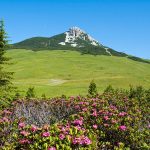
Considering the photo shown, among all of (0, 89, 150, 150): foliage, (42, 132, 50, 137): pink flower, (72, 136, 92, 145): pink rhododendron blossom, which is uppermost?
(42, 132, 50, 137): pink flower

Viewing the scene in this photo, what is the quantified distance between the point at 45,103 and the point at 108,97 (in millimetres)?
4041

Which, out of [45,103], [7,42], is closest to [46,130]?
[45,103]

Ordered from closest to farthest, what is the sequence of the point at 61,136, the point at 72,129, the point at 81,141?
the point at 81,141 → the point at 61,136 → the point at 72,129

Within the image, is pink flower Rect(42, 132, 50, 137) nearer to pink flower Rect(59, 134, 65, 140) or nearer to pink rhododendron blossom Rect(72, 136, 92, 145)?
pink flower Rect(59, 134, 65, 140)

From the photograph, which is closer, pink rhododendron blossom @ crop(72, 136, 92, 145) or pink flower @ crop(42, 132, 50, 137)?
pink rhododendron blossom @ crop(72, 136, 92, 145)

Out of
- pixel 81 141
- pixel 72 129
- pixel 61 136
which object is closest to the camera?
pixel 81 141

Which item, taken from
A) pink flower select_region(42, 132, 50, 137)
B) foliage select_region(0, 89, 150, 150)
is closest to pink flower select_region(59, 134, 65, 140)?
foliage select_region(0, 89, 150, 150)

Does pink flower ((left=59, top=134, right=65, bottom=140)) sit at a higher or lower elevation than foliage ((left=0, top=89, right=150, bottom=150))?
higher

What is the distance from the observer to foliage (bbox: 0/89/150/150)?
1028 centimetres

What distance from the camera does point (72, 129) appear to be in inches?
439

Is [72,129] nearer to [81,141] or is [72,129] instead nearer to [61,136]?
[61,136]

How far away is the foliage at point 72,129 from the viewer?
33.7 feet

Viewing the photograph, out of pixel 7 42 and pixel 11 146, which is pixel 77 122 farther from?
pixel 7 42

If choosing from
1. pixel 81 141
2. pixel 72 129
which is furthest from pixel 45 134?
pixel 72 129
